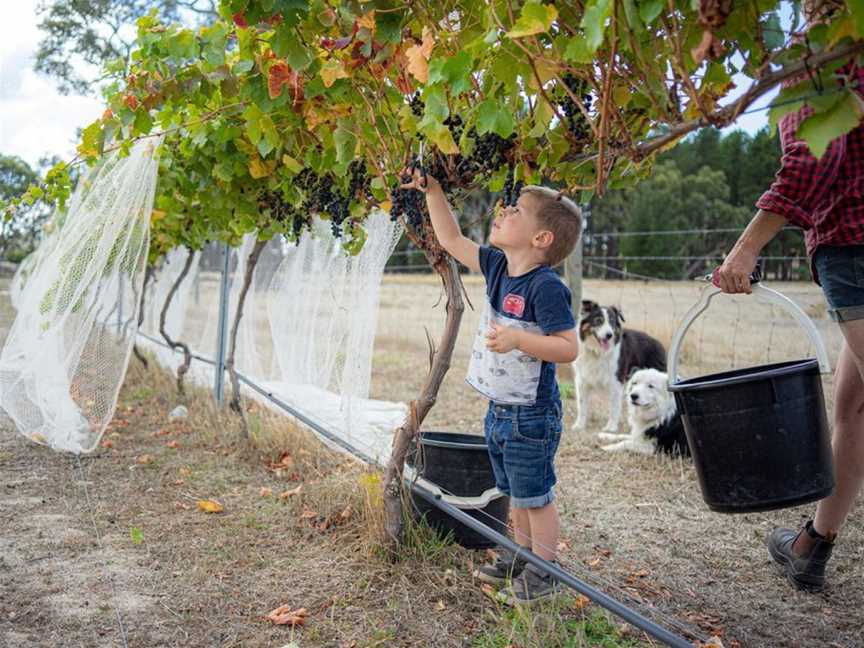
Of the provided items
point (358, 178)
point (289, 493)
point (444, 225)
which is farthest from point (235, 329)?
point (444, 225)

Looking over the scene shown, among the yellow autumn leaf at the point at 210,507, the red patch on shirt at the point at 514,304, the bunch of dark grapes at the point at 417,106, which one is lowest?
the yellow autumn leaf at the point at 210,507

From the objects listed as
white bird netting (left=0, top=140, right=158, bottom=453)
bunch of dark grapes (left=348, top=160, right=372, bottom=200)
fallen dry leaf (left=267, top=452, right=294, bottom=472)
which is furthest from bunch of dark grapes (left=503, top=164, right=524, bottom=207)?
fallen dry leaf (left=267, top=452, right=294, bottom=472)

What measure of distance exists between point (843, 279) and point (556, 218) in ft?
A: 2.96

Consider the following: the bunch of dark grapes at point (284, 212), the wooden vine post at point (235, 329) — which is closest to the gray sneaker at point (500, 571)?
the bunch of dark grapes at point (284, 212)

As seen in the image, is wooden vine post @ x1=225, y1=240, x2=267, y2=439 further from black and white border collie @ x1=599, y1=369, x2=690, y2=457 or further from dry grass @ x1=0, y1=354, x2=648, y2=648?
black and white border collie @ x1=599, y1=369, x2=690, y2=457

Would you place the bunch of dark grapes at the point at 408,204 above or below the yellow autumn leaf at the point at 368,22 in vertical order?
below

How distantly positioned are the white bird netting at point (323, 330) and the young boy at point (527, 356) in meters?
1.04

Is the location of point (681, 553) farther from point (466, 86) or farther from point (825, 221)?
point (466, 86)

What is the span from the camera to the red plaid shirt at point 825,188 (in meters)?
2.02

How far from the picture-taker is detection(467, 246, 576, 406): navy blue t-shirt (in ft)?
7.59

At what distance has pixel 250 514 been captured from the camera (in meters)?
3.43

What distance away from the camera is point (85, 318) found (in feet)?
12.3

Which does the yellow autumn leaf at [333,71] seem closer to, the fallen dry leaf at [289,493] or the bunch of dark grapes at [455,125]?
the bunch of dark grapes at [455,125]

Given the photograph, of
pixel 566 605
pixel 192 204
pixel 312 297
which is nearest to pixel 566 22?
pixel 566 605
